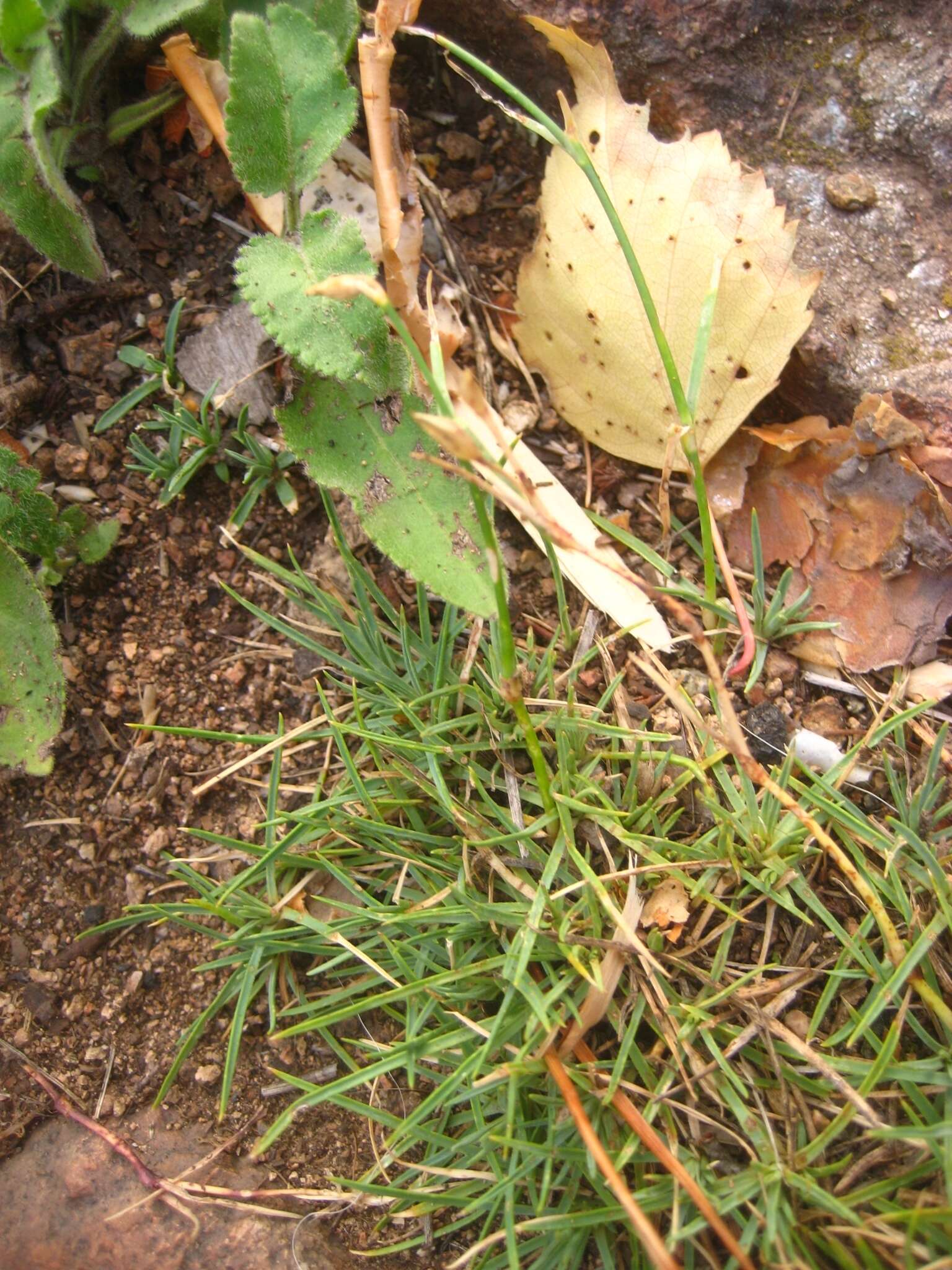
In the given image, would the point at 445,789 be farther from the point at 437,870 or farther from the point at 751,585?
the point at 751,585

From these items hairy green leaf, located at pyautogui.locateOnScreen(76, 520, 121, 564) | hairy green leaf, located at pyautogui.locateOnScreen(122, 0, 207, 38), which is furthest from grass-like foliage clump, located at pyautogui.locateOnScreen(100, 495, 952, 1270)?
hairy green leaf, located at pyautogui.locateOnScreen(122, 0, 207, 38)

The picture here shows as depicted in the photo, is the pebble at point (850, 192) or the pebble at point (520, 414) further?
the pebble at point (520, 414)

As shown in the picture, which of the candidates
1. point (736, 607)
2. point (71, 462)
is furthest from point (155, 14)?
point (736, 607)

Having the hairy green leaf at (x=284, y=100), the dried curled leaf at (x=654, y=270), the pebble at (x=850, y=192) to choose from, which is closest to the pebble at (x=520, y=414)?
the dried curled leaf at (x=654, y=270)

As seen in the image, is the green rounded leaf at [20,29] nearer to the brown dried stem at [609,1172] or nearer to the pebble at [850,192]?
the pebble at [850,192]

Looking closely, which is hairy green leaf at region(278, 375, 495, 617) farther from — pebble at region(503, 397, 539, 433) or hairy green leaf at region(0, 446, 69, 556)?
hairy green leaf at region(0, 446, 69, 556)

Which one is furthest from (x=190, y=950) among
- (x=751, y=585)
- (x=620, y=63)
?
(x=620, y=63)
